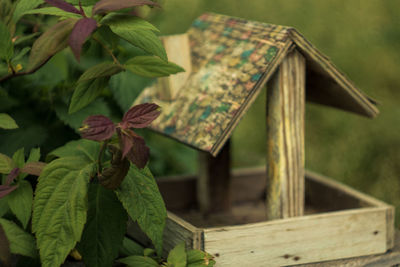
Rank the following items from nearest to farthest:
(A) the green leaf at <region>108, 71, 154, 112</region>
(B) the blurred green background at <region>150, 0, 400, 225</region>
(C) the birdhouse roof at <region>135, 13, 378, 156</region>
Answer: (C) the birdhouse roof at <region>135, 13, 378, 156</region> → (A) the green leaf at <region>108, 71, 154, 112</region> → (B) the blurred green background at <region>150, 0, 400, 225</region>

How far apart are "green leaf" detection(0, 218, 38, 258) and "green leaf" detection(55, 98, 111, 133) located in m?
0.37

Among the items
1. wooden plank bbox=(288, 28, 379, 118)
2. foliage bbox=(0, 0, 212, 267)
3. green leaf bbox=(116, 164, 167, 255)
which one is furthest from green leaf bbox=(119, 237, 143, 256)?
wooden plank bbox=(288, 28, 379, 118)

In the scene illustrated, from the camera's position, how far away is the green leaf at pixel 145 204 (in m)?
1.23

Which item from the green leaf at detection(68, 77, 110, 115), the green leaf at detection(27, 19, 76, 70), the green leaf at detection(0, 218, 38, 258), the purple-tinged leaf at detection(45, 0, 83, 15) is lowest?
Answer: the green leaf at detection(0, 218, 38, 258)

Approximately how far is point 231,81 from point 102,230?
1.80ft

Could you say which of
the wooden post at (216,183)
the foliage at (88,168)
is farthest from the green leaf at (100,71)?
the wooden post at (216,183)

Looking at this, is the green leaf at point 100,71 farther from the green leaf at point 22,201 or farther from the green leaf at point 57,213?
the green leaf at point 22,201

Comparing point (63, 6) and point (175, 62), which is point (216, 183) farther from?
point (63, 6)

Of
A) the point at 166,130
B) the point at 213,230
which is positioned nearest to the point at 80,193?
the point at 213,230

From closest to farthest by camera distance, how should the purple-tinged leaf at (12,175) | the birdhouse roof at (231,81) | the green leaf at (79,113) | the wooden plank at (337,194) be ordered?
the purple-tinged leaf at (12,175) < the birdhouse roof at (231,81) < the green leaf at (79,113) < the wooden plank at (337,194)

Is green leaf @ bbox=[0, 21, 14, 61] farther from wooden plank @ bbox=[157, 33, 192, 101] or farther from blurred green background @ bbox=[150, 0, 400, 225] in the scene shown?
blurred green background @ bbox=[150, 0, 400, 225]

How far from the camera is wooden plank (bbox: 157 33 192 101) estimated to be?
175 cm

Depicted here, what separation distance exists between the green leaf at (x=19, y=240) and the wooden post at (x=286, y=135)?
2.22 ft

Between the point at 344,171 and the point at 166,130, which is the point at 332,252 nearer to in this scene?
the point at 166,130
